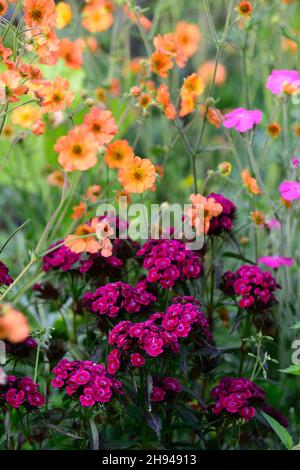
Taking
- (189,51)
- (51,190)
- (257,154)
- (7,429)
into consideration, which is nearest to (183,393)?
(7,429)

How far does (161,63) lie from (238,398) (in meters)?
0.82

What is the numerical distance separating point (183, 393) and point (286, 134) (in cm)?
89

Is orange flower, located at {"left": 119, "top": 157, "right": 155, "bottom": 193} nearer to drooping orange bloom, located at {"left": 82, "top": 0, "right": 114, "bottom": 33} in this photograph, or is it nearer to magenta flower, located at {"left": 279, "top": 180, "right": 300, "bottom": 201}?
magenta flower, located at {"left": 279, "top": 180, "right": 300, "bottom": 201}

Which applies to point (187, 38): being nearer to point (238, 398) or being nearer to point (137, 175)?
point (137, 175)

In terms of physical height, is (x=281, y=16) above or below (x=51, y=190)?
above

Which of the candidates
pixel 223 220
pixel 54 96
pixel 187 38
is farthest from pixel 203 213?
pixel 187 38

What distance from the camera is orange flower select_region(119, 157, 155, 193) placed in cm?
151

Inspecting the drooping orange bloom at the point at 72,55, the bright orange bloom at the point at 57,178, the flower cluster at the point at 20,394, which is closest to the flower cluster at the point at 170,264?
the flower cluster at the point at 20,394

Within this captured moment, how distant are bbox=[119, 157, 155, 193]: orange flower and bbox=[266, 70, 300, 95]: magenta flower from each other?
40 cm

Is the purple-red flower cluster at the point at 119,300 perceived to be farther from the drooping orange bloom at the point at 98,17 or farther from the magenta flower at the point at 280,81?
the drooping orange bloom at the point at 98,17

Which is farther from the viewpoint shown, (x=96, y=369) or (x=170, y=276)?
(x=170, y=276)

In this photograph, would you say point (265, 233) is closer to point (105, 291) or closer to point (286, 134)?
point (286, 134)

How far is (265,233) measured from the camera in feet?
7.20

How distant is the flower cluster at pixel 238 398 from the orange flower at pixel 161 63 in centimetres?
75
